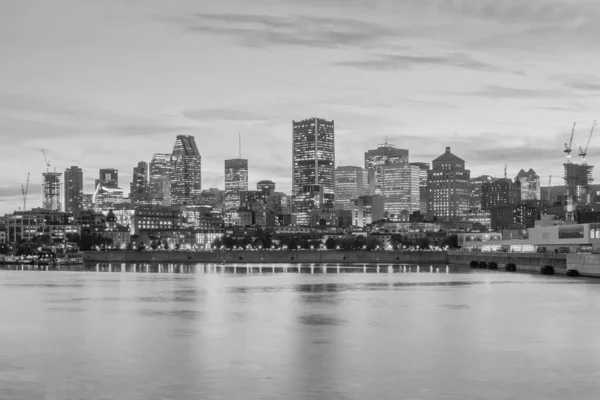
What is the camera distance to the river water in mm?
36844

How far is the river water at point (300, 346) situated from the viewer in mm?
36844

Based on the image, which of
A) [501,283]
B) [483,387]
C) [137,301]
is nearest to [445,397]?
[483,387]

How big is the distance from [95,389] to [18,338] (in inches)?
788

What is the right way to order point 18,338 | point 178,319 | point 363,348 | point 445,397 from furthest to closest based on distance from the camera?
1. point 178,319
2. point 18,338
3. point 363,348
4. point 445,397

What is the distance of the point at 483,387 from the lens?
3688 centimetres

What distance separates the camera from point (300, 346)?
4984 cm

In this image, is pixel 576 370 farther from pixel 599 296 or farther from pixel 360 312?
pixel 599 296

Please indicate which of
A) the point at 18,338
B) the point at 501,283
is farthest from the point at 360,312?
the point at 501,283

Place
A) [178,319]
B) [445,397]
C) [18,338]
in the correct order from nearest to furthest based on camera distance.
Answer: [445,397] → [18,338] → [178,319]

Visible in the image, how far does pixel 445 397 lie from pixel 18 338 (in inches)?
1188

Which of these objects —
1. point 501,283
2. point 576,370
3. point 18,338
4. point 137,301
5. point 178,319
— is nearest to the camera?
point 576,370

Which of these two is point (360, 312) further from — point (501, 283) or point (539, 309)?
A: point (501, 283)

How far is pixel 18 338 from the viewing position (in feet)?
179

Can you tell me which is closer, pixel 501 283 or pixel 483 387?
pixel 483 387
